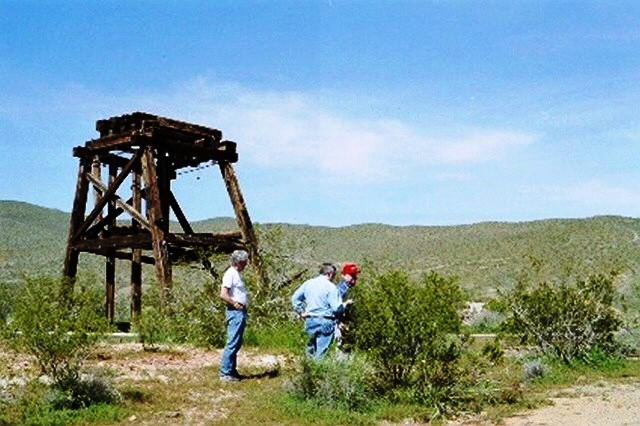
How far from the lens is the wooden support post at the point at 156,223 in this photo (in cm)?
1541

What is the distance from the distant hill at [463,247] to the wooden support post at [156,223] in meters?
26.3

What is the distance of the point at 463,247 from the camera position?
A: 2381 inches

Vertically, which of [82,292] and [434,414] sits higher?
[82,292]

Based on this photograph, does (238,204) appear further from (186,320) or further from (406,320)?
(406,320)

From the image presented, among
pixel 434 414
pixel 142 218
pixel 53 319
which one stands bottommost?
pixel 434 414

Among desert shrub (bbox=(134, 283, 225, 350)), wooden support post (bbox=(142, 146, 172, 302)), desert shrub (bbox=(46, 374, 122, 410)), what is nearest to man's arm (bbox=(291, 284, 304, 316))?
desert shrub (bbox=(46, 374, 122, 410))

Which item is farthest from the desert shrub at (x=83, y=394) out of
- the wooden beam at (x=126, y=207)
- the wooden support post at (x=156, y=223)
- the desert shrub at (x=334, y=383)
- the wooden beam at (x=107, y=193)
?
the wooden beam at (x=107, y=193)

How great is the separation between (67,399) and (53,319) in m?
0.83

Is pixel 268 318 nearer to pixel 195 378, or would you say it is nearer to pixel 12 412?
pixel 195 378

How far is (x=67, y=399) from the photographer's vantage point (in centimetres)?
823

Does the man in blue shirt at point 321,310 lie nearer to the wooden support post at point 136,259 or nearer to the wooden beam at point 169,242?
the wooden beam at point 169,242

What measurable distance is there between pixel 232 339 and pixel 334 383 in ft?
5.99

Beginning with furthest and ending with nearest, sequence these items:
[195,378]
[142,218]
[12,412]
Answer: [142,218], [195,378], [12,412]

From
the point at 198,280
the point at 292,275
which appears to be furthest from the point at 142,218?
the point at 292,275
